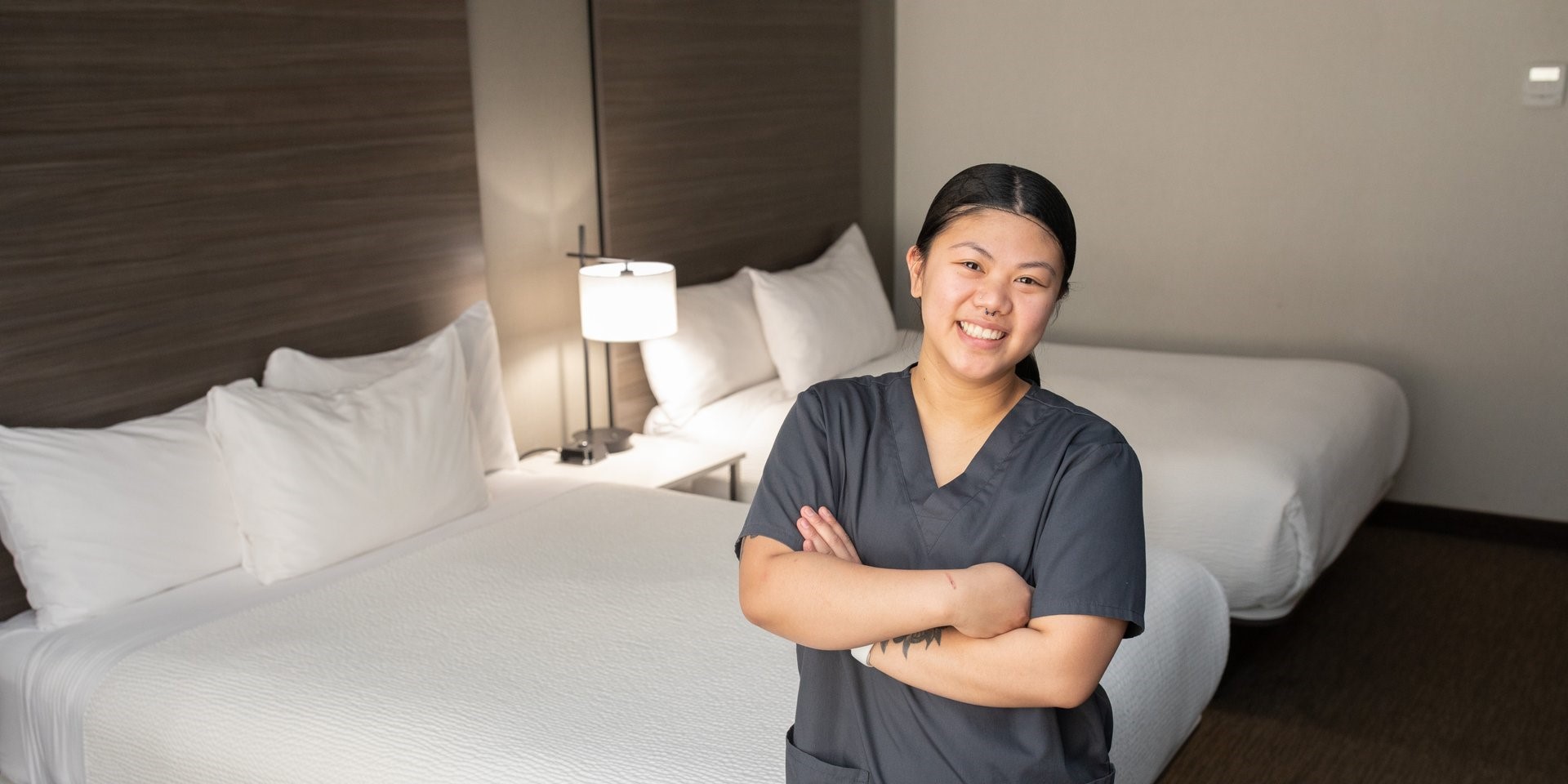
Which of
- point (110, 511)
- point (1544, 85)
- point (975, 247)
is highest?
point (1544, 85)

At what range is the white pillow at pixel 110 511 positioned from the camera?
7.29ft

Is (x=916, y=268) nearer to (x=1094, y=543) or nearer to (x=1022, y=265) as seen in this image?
(x=1022, y=265)

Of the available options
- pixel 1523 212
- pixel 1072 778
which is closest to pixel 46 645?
pixel 1072 778

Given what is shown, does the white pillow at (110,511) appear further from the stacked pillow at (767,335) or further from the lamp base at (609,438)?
the stacked pillow at (767,335)

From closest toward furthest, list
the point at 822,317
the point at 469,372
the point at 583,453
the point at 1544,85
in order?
the point at 469,372
the point at 583,453
the point at 1544,85
the point at 822,317

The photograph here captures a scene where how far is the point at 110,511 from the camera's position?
2.29 meters

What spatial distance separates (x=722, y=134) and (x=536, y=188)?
0.78 m

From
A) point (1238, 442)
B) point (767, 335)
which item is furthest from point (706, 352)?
point (1238, 442)

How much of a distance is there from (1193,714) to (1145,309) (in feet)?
8.39

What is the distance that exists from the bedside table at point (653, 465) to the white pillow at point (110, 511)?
35.7 inches

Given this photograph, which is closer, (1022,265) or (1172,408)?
(1022,265)

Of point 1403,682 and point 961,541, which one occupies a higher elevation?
point 961,541

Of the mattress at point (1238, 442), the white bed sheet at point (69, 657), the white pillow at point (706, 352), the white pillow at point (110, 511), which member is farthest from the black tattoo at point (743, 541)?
the white pillow at point (706, 352)

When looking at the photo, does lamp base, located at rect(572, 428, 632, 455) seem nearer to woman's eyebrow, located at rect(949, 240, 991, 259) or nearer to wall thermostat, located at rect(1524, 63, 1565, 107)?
woman's eyebrow, located at rect(949, 240, 991, 259)
